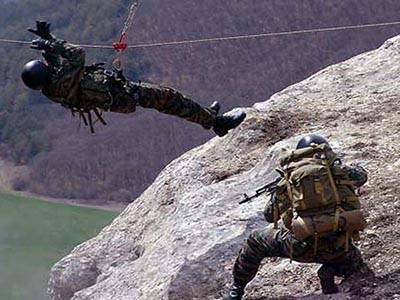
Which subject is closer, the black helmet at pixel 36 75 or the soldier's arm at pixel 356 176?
the soldier's arm at pixel 356 176

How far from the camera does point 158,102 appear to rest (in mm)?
6832

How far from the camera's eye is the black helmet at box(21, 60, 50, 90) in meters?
6.05

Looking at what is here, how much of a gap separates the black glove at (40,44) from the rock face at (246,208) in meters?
1.75

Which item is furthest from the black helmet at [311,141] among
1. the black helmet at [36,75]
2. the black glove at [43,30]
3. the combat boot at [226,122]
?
the combat boot at [226,122]

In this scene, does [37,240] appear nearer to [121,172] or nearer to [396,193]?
[121,172]

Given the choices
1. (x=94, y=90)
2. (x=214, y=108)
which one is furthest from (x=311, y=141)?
(x=214, y=108)

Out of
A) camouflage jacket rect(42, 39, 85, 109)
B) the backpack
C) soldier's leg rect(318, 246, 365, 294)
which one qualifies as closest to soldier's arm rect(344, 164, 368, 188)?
the backpack

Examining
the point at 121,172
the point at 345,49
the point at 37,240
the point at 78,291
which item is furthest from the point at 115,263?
the point at 345,49

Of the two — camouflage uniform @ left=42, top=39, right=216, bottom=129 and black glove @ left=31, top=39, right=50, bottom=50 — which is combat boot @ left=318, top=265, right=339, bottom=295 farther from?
black glove @ left=31, top=39, right=50, bottom=50

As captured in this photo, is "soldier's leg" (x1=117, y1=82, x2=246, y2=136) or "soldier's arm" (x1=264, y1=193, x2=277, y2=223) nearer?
"soldier's arm" (x1=264, y1=193, x2=277, y2=223)

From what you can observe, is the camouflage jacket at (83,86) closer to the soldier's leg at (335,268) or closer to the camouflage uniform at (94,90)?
the camouflage uniform at (94,90)

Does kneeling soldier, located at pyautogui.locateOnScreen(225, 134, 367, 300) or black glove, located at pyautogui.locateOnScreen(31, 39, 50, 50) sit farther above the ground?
black glove, located at pyautogui.locateOnScreen(31, 39, 50, 50)

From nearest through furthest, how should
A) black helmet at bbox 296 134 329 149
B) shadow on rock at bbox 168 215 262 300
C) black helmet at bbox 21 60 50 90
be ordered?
black helmet at bbox 296 134 329 149, shadow on rock at bbox 168 215 262 300, black helmet at bbox 21 60 50 90

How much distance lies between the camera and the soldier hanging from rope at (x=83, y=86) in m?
6.11
